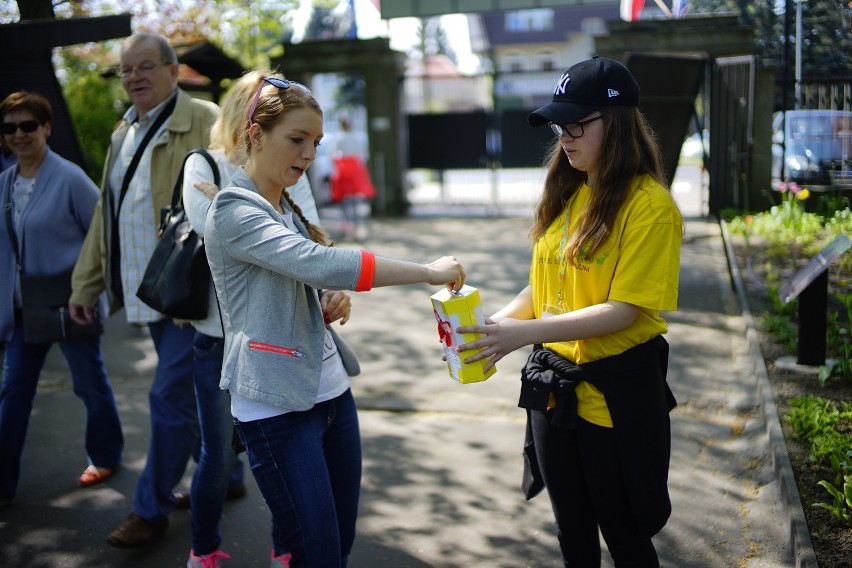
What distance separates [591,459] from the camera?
2877mm

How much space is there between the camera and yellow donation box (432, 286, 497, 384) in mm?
2707

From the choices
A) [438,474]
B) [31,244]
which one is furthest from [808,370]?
[31,244]

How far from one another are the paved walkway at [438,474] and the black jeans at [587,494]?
105 cm

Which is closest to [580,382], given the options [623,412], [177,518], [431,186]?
[623,412]

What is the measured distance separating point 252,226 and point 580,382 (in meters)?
1.12

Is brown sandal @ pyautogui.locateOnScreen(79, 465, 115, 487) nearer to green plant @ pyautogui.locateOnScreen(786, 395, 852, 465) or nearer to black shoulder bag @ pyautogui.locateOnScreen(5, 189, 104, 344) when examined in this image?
black shoulder bag @ pyautogui.locateOnScreen(5, 189, 104, 344)

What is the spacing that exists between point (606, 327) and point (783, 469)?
6.96 feet

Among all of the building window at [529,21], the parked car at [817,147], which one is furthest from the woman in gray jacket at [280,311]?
the building window at [529,21]

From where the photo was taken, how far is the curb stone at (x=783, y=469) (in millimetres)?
3637

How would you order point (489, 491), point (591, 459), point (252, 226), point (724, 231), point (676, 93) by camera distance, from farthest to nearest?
point (724, 231)
point (676, 93)
point (489, 491)
point (591, 459)
point (252, 226)

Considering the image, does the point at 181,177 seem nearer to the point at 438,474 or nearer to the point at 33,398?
the point at 33,398

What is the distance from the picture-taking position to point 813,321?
19.3 ft

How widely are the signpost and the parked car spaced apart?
3.88 metres

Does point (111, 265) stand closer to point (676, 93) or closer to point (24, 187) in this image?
point (24, 187)
